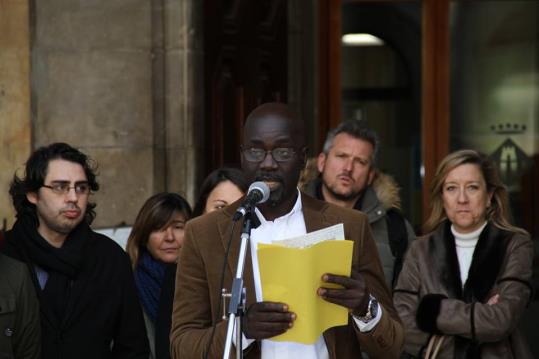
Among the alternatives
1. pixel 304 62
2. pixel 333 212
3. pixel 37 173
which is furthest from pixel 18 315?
pixel 304 62

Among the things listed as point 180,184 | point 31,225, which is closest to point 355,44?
point 180,184

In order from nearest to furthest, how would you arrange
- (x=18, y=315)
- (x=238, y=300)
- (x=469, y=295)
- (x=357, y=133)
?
(x=238, y=300) < (x=18, y=315) < (x=469, y=295) < (x=357, y=133)

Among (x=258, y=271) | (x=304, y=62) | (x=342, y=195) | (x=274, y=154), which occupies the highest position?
(x=304, y=62)

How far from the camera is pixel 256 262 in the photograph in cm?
440

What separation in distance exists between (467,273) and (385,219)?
70 centimetres

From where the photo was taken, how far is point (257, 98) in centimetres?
901

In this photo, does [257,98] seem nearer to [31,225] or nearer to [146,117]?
[146,117]

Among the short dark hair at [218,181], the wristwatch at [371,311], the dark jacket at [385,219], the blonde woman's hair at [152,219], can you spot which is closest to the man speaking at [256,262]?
the wristwatch at [371,311]

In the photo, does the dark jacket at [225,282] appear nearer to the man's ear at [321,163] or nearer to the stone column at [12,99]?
the man's ear at [321,163]

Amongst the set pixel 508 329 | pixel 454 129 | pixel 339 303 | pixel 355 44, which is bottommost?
pixel 508 329

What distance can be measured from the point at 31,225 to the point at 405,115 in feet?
16.2

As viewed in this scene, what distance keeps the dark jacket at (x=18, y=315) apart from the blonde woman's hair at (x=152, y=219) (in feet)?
4.15

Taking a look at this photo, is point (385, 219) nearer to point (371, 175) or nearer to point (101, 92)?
point (371, 175)

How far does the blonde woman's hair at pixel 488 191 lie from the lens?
680 centimetres
